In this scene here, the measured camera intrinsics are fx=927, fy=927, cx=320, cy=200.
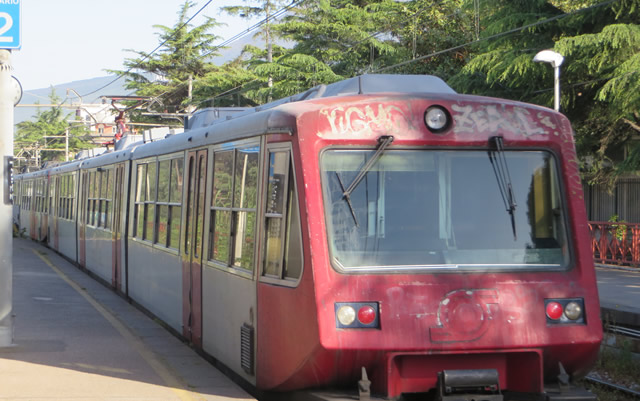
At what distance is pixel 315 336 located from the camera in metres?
6.25

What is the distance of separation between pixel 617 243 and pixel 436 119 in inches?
708

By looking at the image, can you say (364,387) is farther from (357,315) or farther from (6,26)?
(6,26)

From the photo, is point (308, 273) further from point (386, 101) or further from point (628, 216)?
point (628, 216)

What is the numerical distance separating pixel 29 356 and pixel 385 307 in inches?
178

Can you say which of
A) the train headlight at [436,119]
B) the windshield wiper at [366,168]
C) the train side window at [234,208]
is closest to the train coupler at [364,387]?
the windshield wiper at [366,168]

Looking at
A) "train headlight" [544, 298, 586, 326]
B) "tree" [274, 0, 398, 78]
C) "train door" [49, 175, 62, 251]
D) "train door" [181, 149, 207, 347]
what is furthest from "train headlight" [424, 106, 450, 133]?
"tree" [274, 0, 398, 78]

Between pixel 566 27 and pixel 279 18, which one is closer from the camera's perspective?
pixel 566 27

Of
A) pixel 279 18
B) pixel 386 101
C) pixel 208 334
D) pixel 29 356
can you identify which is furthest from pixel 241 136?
pixel 279 18

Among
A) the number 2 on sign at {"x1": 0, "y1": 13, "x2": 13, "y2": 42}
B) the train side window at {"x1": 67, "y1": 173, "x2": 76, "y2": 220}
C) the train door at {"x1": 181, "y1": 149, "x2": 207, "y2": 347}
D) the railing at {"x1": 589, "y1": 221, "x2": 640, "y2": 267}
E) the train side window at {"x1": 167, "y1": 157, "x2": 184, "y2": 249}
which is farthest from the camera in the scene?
the train side window at {"x1": 67, "y1": 173, "x2": 76, "y2": 220}

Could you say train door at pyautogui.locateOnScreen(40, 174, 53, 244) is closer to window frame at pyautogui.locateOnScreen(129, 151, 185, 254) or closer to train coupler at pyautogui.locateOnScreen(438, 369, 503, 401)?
window frame at pyautogui.locateOnScreen(129, 151, 185, 254)

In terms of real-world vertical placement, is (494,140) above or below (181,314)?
above

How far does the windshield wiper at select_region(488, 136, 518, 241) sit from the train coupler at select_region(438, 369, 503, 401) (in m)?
1.05

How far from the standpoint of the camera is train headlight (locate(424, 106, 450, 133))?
6.75m

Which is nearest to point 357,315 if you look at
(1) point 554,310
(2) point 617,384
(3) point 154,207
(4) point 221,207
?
(1) point 554,310
